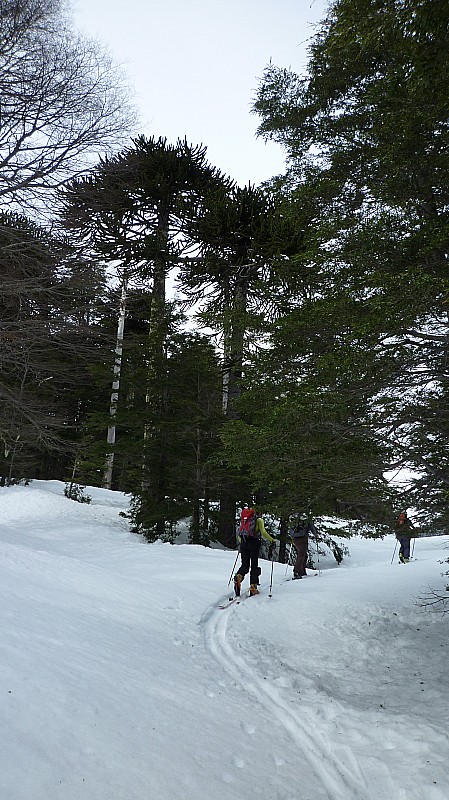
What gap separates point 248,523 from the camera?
981 centimetres

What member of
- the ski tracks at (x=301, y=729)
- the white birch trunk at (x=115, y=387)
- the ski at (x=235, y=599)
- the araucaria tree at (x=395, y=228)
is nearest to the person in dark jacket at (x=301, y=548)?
the ski at (x=235, y=599)

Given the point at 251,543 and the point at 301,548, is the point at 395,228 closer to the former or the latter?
the point at 251,543

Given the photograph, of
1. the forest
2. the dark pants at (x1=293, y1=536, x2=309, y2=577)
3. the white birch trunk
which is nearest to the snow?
the forest

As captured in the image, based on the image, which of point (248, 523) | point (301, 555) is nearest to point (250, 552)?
point (248, 523)

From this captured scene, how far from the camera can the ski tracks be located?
11.2 ft

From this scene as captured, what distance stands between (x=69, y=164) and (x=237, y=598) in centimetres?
839

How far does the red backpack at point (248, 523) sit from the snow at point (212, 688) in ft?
3.96

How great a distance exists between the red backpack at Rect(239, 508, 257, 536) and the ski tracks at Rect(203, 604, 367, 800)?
3.19 meters

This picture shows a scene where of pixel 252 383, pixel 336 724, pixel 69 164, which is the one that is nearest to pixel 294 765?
pixel 336 724

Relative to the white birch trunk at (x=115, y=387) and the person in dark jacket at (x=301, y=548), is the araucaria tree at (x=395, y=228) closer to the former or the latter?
the white birch trunk at (x=115, y=387)

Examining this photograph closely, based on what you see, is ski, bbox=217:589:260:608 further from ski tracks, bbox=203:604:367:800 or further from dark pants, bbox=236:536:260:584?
ski tracks, bbox=203:604:367:800

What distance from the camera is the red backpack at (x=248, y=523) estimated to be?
9.72 meters

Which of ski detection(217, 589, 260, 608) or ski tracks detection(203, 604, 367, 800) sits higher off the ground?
ski tracks detection(203, 604, 367, 800)

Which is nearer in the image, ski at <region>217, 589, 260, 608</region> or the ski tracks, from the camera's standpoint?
the ski tracks
